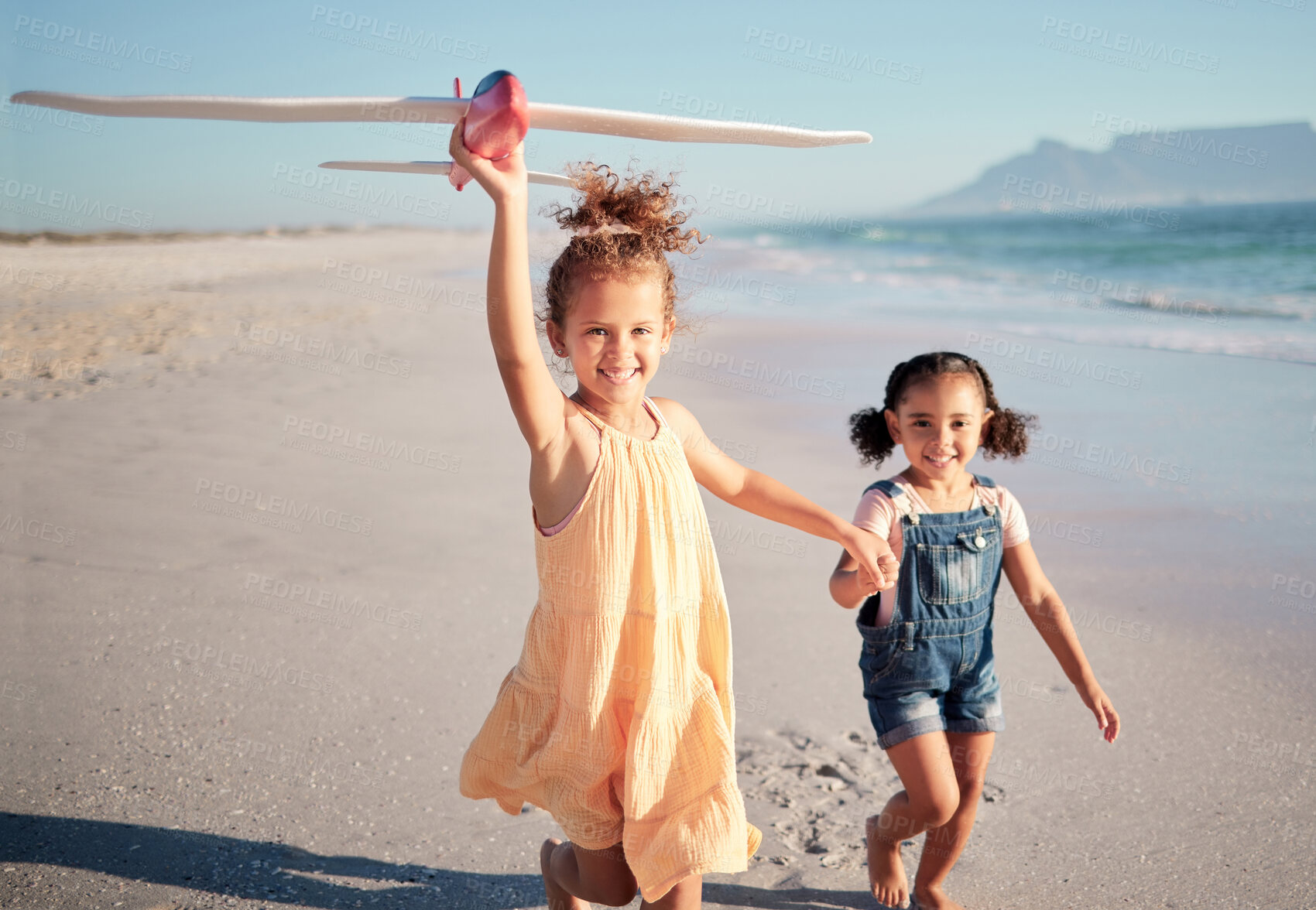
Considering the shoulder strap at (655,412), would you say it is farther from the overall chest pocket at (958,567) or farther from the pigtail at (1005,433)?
the pigtail at (1005,433)

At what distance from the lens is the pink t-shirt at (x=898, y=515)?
243cm

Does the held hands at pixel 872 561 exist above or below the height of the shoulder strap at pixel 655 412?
below

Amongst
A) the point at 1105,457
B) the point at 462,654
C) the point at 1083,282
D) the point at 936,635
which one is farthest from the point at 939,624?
the point at 1083,282

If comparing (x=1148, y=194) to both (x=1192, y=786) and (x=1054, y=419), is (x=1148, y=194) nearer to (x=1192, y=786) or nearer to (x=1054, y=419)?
(x=1054, y=419)

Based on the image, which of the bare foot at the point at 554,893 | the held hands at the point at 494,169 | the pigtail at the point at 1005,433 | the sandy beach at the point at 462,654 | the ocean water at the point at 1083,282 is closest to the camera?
the held hands at the point at 494,169

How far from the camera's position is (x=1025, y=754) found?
10.4 feet

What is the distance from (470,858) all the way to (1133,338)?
32.8 feet

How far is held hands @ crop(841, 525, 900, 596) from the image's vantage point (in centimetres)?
213

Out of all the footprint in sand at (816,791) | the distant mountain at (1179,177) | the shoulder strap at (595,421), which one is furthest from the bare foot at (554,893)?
the distant mountain at (1179,177)

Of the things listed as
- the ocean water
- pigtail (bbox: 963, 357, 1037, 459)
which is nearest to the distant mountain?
the ocean water

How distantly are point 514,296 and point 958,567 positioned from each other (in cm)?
138

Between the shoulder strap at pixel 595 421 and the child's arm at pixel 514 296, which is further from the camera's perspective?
the shoulder strap at pixel 595 421

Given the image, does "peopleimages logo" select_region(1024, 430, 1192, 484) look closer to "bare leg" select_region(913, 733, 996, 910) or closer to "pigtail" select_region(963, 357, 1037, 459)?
"pigtail" select_region(963, 357, 1037, 459)

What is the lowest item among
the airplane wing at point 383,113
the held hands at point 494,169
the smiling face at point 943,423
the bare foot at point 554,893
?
the bare foot at point 554,893
